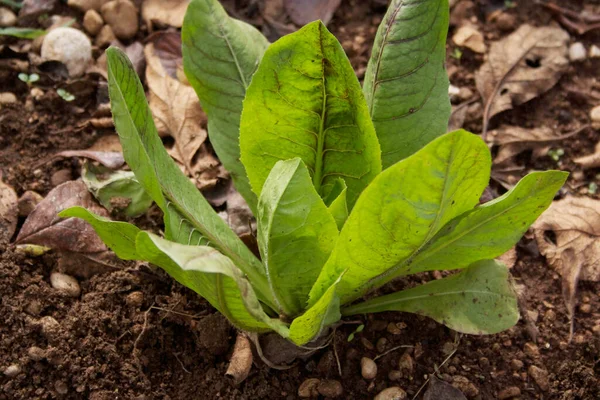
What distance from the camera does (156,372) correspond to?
176 centimetres

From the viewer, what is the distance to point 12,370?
1670 millimetres

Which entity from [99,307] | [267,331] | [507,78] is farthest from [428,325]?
[507,78]

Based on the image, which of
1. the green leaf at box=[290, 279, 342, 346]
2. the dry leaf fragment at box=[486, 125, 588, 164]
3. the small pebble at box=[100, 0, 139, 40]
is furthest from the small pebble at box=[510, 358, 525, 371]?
the small pebble at box=[100, 0, 139, 40]

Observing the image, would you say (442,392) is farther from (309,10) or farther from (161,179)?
(309,10)

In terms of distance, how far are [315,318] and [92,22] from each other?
1.59 metres

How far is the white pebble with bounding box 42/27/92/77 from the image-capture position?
7.60ft

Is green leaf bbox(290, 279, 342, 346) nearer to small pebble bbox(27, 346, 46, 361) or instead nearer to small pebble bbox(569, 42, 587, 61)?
small pebble bbox(27, 346, 46, 361)

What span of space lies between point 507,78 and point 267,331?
1.37 metres

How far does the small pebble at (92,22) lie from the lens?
248cm

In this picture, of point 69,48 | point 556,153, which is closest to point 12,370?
point 69,48

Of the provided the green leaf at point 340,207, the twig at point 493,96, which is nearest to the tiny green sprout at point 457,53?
the twig at point 493,96

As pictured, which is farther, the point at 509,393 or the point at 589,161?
the point at 589,161

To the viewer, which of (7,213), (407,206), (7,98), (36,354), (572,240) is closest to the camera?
(407,206)

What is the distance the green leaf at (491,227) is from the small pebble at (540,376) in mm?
363
